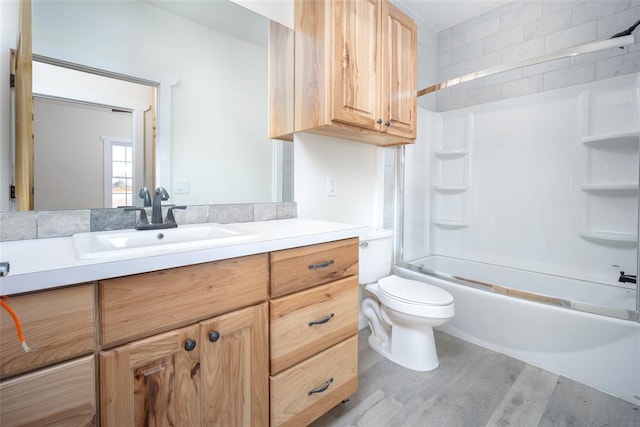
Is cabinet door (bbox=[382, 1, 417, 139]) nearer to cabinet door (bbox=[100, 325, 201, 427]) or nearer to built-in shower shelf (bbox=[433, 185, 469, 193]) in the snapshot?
built-in shower shelf (bbox=[433, 185, 469, 193])

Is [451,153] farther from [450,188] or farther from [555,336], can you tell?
[555,336]

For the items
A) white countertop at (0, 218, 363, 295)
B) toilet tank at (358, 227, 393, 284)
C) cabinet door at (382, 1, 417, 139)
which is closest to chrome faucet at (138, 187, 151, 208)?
white countertop at (0, 218, 363, 295)

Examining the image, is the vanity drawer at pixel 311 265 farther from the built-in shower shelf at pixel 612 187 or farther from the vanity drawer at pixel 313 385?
the built-in shower shelf at pixel 612 187

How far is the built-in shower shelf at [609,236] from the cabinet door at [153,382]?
8.41 feet

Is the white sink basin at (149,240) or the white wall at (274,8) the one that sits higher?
the white wall at (274,8)

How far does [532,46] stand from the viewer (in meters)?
2.39

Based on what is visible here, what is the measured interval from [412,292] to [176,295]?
1340 millimetres

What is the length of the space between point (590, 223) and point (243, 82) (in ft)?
8.21

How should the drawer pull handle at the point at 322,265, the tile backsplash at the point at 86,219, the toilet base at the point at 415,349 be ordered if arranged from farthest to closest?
the toilet base at the point at 415,349, the drawer pull handle at the point at 322,265, the tile backsplash at the point at 86,219

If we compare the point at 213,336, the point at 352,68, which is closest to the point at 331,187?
the point at 352,68

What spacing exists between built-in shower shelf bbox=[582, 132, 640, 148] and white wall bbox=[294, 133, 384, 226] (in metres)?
1.43

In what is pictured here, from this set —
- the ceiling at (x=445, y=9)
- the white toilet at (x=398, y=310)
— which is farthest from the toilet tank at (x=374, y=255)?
the ceiling at (x=445, y=9)

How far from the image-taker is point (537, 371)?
65.6 inches

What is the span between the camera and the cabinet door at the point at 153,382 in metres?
0.69
